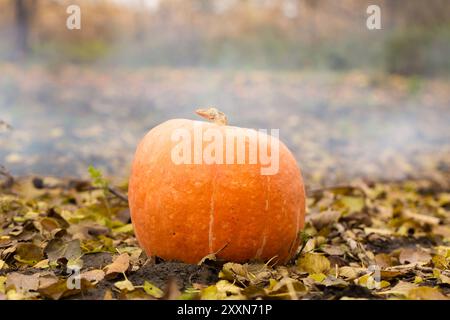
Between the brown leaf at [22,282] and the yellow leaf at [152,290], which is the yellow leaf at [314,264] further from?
the brown leaf at [22,282]

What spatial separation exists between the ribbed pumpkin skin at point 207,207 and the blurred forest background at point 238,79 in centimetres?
269

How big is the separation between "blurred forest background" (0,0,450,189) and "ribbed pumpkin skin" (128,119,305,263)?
2694mm

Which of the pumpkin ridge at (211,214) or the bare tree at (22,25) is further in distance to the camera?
the bare tree at (22,25)

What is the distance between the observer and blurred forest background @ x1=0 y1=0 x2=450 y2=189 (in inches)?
250

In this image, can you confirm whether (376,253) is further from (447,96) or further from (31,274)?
(447,96)

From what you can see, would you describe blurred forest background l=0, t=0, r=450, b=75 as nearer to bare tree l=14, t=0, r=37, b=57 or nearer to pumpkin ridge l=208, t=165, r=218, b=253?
Answer: bare tree l=14, t=0, r=37, b=57

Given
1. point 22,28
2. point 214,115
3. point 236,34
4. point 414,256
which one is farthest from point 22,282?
point 236,34

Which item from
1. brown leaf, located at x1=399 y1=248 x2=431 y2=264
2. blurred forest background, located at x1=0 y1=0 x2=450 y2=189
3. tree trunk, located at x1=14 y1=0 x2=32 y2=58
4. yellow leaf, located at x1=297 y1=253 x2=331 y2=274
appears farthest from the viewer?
tree trunk, located at x1=14 y1=0 x2=32 y2=58

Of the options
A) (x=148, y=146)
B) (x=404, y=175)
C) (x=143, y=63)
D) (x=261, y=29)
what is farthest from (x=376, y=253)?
(x=261, y=29)

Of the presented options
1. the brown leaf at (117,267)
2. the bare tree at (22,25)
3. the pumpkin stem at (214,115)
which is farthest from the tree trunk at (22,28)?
the brown leaf at (117,267)

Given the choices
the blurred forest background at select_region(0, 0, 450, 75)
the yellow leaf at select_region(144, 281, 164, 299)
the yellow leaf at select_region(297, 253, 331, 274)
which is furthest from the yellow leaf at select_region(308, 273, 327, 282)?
the blurred forest background at select_region(0, 0, 450, 75)

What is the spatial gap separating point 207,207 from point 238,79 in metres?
7.91

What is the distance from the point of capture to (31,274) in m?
2.16

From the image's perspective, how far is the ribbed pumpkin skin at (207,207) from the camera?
218cm
